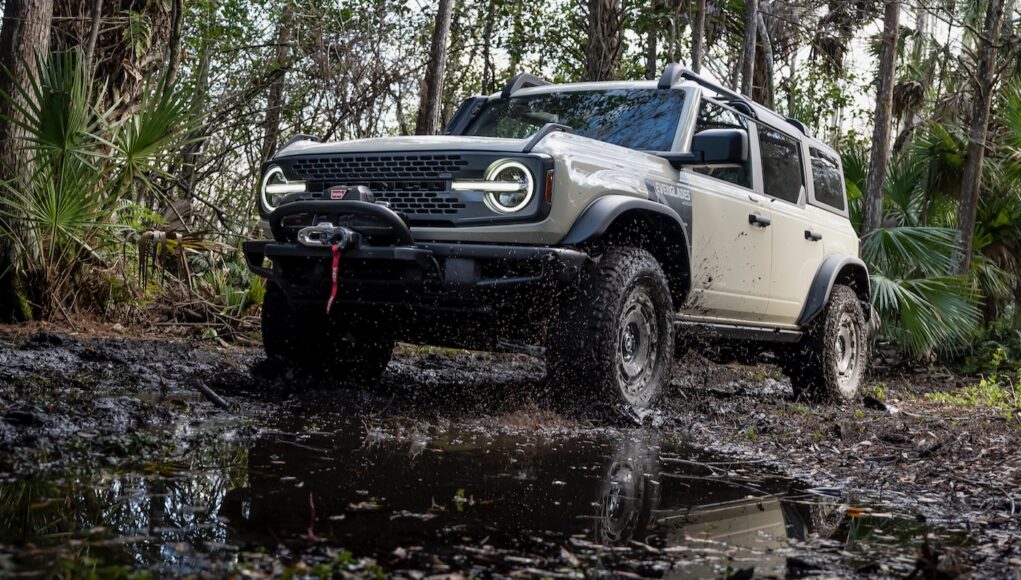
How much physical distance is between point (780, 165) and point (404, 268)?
3352 mm

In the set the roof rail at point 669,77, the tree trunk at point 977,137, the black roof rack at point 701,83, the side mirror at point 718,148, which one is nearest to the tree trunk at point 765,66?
the tree trunk at point 977,137

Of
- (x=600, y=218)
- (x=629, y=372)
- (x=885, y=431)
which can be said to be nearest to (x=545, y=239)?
(x=600, y=218)

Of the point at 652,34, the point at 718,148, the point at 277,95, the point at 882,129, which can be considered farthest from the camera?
the point at 652,34

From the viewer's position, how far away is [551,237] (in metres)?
4.68

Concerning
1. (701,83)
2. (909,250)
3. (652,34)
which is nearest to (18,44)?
(701,83)

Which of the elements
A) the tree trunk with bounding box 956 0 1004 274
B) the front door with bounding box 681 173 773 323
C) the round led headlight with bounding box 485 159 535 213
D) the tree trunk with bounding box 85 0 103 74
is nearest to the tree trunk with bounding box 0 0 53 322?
the tree trunk with bounding box 85 0 103 74

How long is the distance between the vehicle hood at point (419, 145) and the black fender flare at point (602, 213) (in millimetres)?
445

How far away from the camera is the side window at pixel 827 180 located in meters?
7.54

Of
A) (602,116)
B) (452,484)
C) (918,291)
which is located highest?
(602,116)

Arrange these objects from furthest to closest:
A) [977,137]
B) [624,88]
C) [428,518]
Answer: [977,137] < [624,88] < [428,518]

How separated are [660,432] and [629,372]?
1.50 ft

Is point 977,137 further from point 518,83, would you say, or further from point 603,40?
point 518,83

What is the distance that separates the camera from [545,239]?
4.68 m

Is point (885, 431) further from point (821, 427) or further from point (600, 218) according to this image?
point (600, 218)
